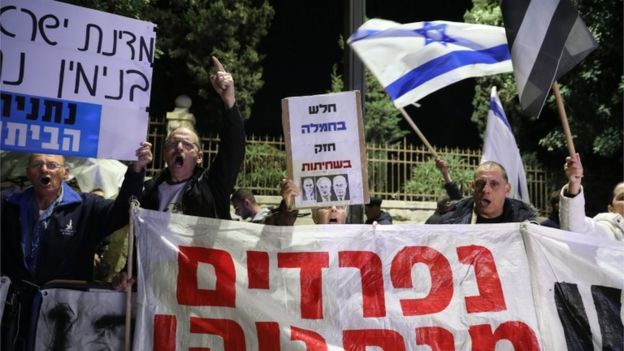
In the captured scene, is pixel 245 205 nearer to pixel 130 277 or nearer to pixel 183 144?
pixel 183 144

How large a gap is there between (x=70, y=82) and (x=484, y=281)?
97.1 inches

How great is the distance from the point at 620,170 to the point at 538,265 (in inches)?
459

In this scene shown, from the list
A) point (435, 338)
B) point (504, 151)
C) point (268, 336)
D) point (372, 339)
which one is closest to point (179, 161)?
point (268, 336)

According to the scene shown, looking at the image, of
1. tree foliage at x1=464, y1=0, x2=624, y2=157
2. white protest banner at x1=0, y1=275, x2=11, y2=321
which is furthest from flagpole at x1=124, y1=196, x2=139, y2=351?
tree foliage at x1=464, y1=0, x2=624, y2=157

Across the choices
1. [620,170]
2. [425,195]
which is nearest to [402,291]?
[425,195]

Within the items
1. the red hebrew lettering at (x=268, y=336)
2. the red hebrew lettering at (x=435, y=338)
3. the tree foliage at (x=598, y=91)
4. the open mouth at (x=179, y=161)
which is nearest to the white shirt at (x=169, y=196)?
the open mouth at (x=179, y=161)

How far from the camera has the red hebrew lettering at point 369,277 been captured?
404cm

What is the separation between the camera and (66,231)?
393cm

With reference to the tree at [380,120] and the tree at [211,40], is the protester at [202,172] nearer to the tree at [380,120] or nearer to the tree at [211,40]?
the tree at [211,40]

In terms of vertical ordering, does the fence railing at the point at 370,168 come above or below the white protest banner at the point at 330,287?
above

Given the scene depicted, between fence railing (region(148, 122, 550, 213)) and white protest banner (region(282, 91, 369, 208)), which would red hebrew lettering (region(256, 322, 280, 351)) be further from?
fence railing (region(148, 122, 550, 213))

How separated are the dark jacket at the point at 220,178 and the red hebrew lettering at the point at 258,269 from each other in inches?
12.5

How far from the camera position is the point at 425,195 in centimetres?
1292

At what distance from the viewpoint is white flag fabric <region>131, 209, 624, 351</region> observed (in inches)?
152
